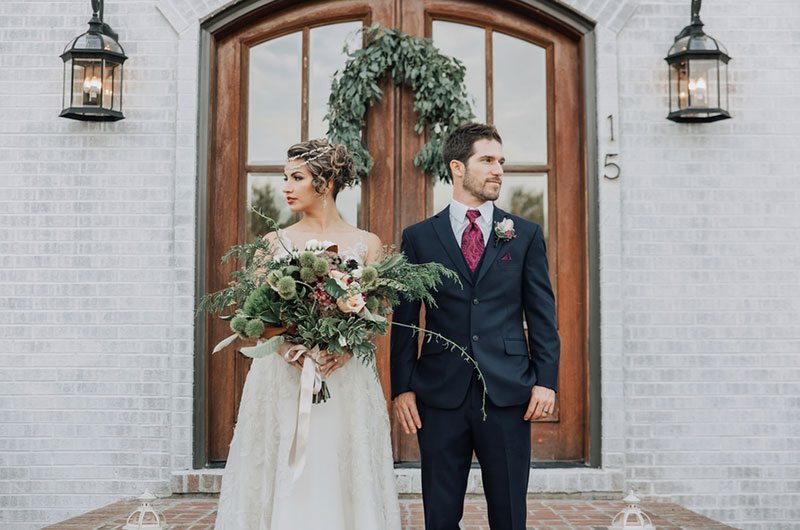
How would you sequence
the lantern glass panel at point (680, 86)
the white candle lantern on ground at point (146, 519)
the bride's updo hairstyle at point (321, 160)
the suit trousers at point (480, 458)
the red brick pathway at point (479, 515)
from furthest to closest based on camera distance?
the lantern glass panel at point (680, 86) → the red brick pathway at point (479, 515) → the white candle lantern on ground at point (146, 519) → the bride's updo hairstyle at point (321, 160) → the suit trousers at point (480, 458)

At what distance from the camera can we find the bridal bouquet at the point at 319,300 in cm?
294

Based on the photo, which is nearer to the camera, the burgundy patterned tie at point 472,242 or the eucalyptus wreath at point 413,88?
the burgundy patterned tie at point 472,242

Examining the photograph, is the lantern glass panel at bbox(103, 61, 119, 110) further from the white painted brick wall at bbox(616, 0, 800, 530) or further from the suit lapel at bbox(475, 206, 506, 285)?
the white painted brick wall at bbox(616, 0, 800, 530)

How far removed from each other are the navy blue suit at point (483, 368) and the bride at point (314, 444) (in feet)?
0.84

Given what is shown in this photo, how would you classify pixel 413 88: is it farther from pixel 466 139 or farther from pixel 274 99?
pixel 466 139

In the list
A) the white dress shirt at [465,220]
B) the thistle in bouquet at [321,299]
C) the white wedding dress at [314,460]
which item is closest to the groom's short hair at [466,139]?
the white dress shirt at [465,220]

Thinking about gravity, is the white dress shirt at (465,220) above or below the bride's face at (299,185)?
below

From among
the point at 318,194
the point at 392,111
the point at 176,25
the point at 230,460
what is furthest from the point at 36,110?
the point at 230,460

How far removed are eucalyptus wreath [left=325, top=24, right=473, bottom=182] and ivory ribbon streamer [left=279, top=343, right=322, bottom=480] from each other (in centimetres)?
226

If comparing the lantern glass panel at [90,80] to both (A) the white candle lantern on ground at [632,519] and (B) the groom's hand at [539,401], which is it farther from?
(A) the white candle lantern on ground at [632,519]

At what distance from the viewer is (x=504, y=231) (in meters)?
3.19

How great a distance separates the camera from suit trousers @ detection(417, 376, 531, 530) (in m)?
3.07

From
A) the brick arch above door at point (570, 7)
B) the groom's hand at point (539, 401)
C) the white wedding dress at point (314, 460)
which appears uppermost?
the brick arch above door at point (570, 7)

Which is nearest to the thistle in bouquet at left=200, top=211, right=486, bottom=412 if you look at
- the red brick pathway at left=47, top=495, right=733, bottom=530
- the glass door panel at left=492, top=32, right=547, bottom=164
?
the red brick pathway at left=47, top=495, right=733, bottom=530
